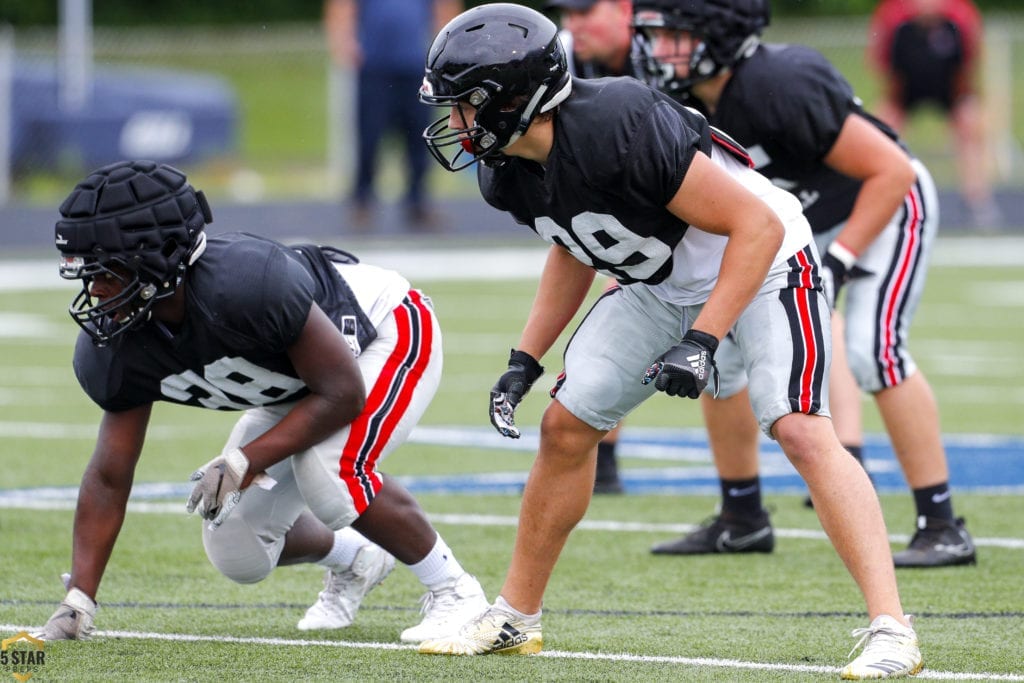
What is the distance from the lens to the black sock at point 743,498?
599cm

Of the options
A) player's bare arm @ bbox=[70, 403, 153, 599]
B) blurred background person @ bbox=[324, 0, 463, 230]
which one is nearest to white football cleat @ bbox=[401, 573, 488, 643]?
player's bare arm @ bbox=[70, 403, 153, 599]

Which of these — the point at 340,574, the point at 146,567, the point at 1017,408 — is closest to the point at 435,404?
the point at 1017,408

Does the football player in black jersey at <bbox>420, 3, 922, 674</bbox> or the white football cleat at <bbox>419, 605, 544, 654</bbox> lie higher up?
the football player in black jersey at <bbox>420, 3, 922, 674</bbox>

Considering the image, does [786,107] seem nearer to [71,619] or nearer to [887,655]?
[887,655]

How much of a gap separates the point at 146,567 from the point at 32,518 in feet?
3.00

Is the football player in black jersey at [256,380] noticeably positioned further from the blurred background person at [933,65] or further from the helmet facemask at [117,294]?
the blurred background person at [933,65]

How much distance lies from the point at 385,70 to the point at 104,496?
10.9 metres

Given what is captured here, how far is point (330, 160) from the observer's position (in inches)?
789

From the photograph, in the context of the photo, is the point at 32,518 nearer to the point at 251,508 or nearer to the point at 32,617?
the point at 32,617

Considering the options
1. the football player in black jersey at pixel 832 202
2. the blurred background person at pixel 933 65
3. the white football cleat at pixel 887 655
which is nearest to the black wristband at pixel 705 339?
the white football cleat at pixel 887 655

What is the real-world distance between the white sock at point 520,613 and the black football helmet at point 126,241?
112cm

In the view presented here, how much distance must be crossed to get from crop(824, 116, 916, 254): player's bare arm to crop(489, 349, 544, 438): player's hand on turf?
1582mm

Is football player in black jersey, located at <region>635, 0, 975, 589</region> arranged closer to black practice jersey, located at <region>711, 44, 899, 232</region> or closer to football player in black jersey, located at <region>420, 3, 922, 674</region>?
black practice jersey, located at <region>711, 44, 899, 232</region>

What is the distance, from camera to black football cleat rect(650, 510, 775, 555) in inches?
236
